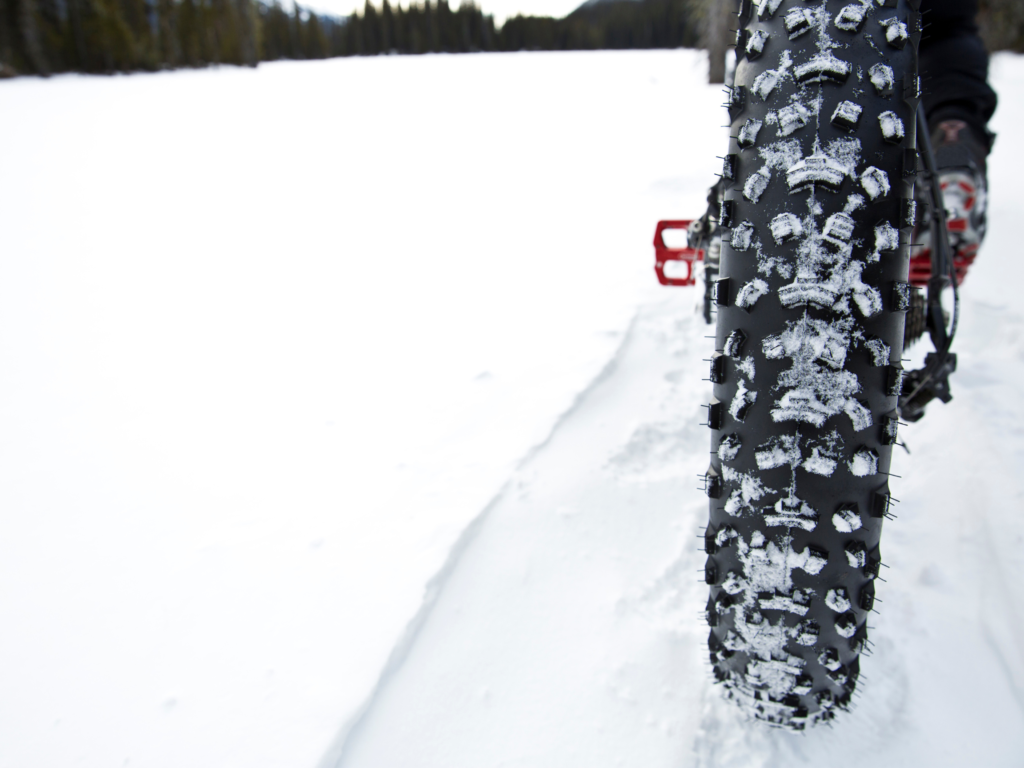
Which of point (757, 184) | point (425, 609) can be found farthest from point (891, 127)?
point (425, 609)

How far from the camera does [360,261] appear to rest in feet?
8.50

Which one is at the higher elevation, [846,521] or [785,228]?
[785,228]

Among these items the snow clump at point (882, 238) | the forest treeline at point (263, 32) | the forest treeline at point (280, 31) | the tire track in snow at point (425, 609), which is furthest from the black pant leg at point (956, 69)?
the forest treeline at point (263, 32)

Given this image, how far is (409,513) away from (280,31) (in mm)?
47251

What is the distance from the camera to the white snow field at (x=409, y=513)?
833mm

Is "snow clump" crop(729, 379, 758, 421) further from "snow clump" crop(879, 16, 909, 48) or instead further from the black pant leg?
the black pant leg

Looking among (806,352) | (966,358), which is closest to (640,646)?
(806,352)

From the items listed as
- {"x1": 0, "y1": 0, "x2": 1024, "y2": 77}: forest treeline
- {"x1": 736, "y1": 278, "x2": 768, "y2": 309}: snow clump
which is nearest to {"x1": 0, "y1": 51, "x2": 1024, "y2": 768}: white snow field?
{"x1": 736, "y1": 278, "x2": 768, "y2": 309}: snow clump

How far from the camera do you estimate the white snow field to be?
2.73ft

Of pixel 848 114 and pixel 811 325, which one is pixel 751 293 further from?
pixel 848 114

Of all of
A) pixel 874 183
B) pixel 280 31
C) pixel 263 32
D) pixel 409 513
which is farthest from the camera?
pixel 280 31

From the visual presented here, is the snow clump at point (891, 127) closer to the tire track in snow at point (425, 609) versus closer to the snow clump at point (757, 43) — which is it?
the snow clump at point (757, 43)

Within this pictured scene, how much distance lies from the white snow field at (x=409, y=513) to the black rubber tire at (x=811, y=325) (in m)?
0.18

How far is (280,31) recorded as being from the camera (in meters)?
39.2
